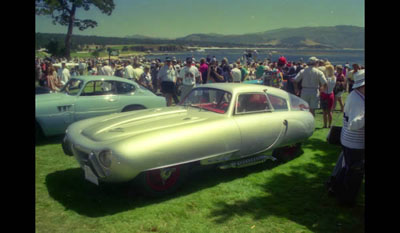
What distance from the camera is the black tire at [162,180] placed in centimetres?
420

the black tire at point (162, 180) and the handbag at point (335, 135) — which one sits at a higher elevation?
the handbag at point (335, 135)

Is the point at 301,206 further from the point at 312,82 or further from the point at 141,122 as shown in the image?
the point at 312,82

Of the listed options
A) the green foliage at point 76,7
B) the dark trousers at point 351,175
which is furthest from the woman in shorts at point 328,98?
the green foliage at point 76,7

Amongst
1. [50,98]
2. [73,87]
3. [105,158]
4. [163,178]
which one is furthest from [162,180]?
[73,87]

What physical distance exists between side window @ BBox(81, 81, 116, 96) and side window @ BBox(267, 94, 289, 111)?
3.97 meters

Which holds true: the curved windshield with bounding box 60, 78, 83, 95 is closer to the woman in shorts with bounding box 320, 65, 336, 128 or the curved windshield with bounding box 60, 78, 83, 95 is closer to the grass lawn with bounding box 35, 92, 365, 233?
the grass lawn with bounding box 35, 92, 365, 233

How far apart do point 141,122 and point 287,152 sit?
2.83 meters

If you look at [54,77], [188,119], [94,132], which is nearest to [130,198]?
[94,132]

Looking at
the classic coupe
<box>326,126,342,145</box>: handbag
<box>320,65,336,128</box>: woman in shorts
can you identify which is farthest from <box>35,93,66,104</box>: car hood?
<box>320,65,336,128</box>: woman in shorts

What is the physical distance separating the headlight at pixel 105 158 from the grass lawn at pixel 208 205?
1.98ft

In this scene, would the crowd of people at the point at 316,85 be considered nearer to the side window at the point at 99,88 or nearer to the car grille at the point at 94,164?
the side window at the point at 99,88

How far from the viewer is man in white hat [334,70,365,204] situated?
145 inches
